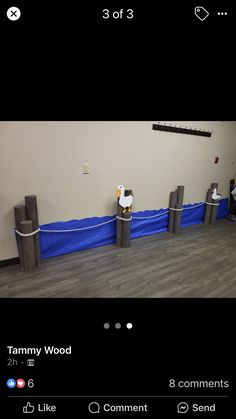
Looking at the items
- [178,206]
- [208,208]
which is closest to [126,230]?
[178,206]

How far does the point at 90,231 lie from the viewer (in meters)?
2.24

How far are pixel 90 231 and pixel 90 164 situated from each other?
0.69 m

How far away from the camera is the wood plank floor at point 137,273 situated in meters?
1.54

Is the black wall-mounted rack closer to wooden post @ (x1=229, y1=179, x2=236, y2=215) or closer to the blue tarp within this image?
the blue tarp

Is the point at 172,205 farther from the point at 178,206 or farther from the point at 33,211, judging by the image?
the point at 33,211

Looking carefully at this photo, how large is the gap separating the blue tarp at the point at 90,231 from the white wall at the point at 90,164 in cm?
8

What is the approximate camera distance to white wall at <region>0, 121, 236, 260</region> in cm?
176

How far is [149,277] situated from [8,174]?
1.42 m

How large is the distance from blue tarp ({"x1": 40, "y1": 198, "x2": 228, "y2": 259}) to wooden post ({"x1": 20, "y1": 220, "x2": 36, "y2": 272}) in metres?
0.19
